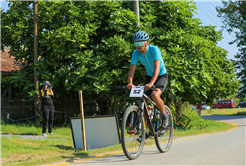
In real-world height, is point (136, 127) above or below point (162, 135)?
above

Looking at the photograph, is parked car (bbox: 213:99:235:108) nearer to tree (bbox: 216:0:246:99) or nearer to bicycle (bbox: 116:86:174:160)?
tree (bbox: 216:0:246:99)

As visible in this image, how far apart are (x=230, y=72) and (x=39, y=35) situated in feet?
37.4

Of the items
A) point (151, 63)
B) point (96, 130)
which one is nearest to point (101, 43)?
point (96, 130)

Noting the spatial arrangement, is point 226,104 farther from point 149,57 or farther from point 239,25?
point 149,57

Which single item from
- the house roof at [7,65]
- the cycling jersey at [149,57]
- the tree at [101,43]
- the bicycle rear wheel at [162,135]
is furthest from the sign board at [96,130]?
the house roof at [7,65]

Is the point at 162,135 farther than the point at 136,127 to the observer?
Yes

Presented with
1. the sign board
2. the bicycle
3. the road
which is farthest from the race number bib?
the sign board

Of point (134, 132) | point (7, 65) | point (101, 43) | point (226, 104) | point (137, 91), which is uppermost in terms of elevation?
point (101, 43)

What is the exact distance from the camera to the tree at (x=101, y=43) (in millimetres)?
12094

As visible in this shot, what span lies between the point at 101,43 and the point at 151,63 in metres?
7.56

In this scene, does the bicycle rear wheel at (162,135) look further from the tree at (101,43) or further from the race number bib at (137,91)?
the tree at (101,43)

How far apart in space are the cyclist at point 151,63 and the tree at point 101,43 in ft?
19.1

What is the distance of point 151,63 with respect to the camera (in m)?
6.04

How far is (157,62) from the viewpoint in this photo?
578cm
